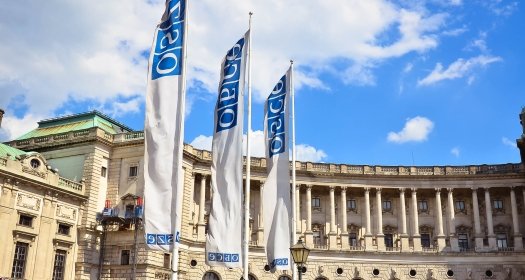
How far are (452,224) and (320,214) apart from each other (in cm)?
1664

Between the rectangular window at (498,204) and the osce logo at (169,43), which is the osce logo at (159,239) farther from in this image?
the rectangular window at (498,204)

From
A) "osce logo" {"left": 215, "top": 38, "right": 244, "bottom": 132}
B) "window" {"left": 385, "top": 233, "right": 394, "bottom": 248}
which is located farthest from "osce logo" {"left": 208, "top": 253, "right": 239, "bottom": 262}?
"window" {"left": 385, "top": 233, "right": 394, "bottom": 248}

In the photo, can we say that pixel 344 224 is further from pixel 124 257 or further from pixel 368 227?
pixel 124 257

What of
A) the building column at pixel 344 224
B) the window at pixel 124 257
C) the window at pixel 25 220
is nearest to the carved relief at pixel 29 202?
the window at pixel 25 220

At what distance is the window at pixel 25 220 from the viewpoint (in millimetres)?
56366

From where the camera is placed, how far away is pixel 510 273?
72375 mm

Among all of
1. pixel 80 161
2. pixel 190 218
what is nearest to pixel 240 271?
pixel 190 218

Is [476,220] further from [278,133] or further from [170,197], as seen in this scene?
[170,197]

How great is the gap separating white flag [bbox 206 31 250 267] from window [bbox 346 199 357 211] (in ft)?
152

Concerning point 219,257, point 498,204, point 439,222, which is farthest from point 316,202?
point 219,257

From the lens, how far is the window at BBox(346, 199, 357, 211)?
258 feet

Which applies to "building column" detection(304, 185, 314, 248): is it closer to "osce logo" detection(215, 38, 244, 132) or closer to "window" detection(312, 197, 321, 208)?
"window" detection(312, 197, 321, 208)

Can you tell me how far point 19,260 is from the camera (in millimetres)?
55812

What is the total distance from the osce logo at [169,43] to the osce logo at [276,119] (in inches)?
461
